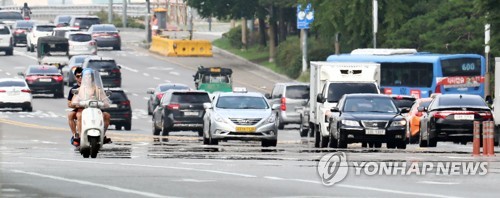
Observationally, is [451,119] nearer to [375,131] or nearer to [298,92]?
[375,131]

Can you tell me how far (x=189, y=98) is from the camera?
4731 centimetres

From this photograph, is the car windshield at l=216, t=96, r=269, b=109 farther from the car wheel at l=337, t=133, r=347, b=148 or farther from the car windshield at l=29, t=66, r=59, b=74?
the car windshield at l=29, t=66, r=59, b=74

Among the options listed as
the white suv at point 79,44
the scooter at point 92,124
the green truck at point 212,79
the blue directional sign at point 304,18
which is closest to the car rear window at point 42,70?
the green truck at point 212,79

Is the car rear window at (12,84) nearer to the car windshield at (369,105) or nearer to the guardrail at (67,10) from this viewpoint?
the car windshield at (369,105)

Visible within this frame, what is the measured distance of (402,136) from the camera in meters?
36.1

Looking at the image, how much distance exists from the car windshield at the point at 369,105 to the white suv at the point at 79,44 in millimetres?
52960

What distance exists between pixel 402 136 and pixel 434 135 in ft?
9.45

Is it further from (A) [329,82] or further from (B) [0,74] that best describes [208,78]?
(A) [329,82]

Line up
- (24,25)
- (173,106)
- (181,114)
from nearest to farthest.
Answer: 1. (181,114)
2. (173,106)
3. (24,25)

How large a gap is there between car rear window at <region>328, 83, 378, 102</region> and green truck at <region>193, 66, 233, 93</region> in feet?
83.0

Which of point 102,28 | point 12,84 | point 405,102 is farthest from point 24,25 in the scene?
point 405,102

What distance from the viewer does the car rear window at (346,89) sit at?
41.5 m

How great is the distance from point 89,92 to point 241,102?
1529 cm

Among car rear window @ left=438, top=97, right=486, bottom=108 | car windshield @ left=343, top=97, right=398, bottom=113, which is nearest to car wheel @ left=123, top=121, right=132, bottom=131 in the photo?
car rear window @ left=438, top=97, right=486, bottom=108
